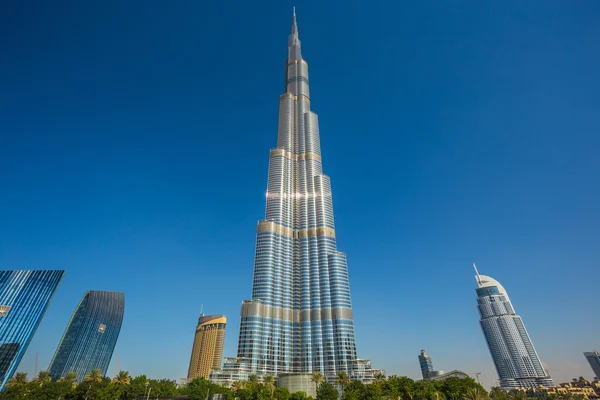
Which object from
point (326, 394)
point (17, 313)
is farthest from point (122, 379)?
point (17, 313)

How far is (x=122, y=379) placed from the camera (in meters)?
124

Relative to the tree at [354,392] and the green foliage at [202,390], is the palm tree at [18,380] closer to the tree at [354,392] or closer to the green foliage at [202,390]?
the green foliage at [202,390]

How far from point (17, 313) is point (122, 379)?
381 feet

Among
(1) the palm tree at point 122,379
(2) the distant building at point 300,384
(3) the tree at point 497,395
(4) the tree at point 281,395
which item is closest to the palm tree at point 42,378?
(1) the palm tree at point 122,379

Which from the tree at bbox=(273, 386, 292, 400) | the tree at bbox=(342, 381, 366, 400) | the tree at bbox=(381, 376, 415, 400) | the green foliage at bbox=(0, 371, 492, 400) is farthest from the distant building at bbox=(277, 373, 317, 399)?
the tree at bbox=(381, 376, 415, 400)

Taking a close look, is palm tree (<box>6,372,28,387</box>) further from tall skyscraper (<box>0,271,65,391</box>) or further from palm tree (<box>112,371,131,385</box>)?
tall skyscraper (<box>0,271,65,391</box>)

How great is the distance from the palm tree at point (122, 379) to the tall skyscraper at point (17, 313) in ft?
343

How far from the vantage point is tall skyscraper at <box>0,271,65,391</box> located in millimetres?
177750

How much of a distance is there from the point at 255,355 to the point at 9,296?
5955 inches

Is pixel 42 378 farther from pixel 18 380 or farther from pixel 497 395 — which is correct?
pixel 497 395

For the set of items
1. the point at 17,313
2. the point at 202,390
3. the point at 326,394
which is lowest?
the point at 326,394

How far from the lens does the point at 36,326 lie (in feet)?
620

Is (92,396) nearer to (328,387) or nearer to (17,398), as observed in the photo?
(17,398)

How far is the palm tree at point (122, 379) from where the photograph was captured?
122688mm
